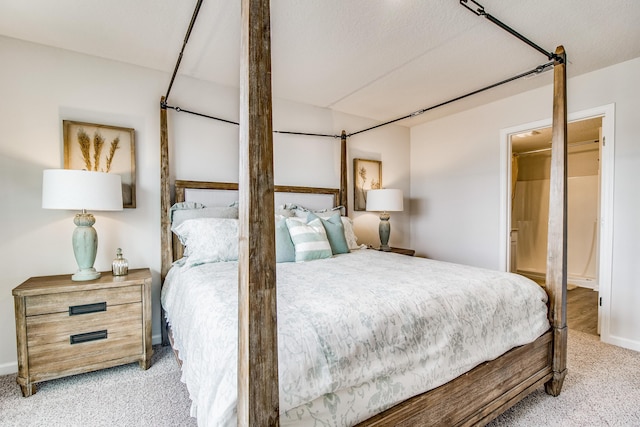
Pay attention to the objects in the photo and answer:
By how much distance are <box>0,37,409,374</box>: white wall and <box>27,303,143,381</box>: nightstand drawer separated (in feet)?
1.74

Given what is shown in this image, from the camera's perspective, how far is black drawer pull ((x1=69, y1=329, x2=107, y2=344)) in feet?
6.59

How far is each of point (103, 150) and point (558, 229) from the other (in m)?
3.39

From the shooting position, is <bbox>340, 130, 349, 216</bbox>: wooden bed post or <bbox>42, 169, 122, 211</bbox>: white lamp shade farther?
<bbox>340, 130, 349, 216</bbox>: wooden bed post

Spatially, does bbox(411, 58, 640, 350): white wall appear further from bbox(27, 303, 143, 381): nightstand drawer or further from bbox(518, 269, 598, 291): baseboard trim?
bbox(27, 303, 143, 381): nightstand drawer

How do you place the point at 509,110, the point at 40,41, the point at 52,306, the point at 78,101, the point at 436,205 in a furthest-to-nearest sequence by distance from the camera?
1. the point at 436,205
2. the point at 509,110
3. the point at 78,101
4. the point at 40,41
5. the point at 52,306

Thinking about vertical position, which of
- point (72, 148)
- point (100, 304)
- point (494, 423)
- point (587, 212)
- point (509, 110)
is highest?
point (509, 110)

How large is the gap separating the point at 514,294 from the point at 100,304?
8.83 ft

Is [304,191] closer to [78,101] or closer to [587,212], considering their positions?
[78,101]

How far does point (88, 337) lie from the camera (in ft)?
6.72

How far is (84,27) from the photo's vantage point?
209 cm

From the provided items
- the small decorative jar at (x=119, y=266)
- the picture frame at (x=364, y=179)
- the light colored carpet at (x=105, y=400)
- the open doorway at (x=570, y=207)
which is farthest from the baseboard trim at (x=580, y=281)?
the small decorative jar at (x=119, y=266)

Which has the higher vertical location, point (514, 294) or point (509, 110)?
point (509, 110)

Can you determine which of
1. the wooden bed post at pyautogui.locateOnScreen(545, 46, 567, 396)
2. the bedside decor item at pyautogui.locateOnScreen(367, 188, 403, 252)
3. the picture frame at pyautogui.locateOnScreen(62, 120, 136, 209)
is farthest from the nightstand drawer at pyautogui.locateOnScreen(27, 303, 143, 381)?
the wooden bed post at pyautogui.locateOnScreen(545, 46, 567, 396)

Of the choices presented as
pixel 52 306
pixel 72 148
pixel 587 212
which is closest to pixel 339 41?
pixel 72 148
